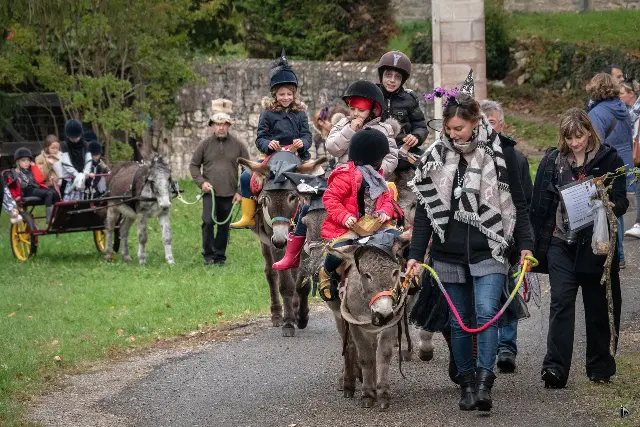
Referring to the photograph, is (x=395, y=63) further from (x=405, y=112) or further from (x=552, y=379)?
(x=552, y=379)

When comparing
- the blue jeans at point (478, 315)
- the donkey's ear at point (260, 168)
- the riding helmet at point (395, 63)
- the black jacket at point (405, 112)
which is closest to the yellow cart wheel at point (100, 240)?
the donkey's ear at point (260, 168)

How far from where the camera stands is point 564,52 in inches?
1188

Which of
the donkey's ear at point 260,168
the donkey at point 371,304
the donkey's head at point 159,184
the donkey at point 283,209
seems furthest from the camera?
the donkey's head at point 159,184

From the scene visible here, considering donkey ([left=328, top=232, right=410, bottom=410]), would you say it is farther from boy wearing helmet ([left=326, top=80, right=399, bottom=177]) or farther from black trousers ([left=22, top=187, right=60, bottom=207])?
black trousers ([left=22, top=187, right=60, bottom=207])

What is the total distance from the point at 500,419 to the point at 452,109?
83.2 inches

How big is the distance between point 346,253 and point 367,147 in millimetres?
864

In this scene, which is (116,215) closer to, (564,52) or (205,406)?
(205,406)

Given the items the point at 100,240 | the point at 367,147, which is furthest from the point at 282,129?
the point at 100,240

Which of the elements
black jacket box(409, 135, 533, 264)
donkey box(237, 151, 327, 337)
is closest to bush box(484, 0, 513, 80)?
donkey box(237, 151, 327, 337)

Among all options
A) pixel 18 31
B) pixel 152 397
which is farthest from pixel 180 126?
pixel 152 397

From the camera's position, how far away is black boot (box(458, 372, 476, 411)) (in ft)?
28.3

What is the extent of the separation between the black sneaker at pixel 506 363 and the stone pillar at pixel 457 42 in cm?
1650

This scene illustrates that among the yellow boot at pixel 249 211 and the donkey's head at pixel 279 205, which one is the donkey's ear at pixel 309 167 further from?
the yellow boot at pixel 249 211

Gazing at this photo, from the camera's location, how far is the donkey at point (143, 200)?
18641 millimetres
